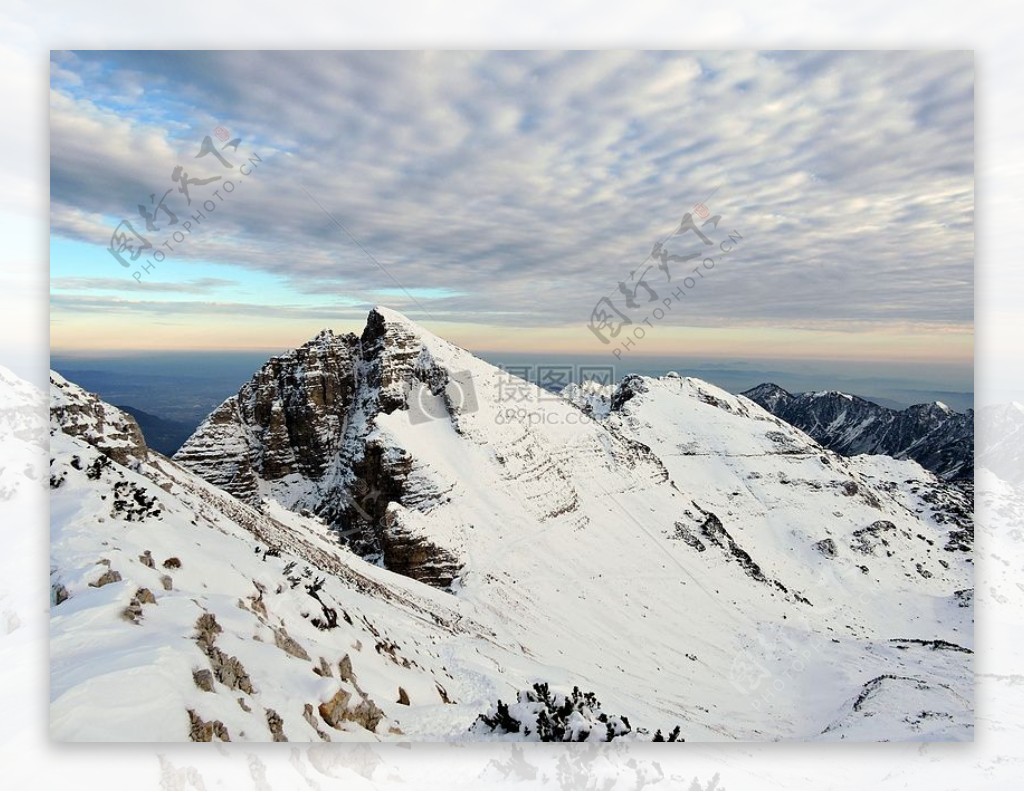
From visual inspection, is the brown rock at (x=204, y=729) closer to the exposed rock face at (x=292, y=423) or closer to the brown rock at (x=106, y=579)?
the brown rock at (x=106, y=579)

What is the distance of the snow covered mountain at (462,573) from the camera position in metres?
8.00

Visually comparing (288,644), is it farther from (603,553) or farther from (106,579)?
(603,553)

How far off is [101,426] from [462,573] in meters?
21.3

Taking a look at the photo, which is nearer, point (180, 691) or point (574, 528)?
point (180, 691)

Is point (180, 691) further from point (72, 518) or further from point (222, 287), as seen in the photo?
point (222, 287)

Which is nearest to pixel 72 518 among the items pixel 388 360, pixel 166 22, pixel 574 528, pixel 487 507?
pixel 166 22

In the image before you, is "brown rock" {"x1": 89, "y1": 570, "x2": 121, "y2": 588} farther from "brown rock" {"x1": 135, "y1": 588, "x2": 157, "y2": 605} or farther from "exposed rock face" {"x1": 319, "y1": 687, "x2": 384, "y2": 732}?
"exposed rock face" {"x1": 319, "y1": 687, "x2": 384, "y2": 732}

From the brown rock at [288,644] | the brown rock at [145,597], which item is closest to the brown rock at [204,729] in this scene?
the brown rock at [288,644]

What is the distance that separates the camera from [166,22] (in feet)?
36.6

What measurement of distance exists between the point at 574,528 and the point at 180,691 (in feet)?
131

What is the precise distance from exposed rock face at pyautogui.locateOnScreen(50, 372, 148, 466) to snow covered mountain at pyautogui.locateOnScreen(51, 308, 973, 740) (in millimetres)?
125

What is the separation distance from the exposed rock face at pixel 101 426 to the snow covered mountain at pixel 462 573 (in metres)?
0.12

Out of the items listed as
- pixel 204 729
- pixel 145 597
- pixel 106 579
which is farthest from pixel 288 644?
pixel 106 579

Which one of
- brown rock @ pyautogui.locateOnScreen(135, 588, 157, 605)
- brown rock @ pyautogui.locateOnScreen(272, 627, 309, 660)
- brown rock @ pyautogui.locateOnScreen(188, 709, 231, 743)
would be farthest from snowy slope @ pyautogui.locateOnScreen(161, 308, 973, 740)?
brown rock @ pyautogui.locateOnScreen(135, 588, 157, 605)
